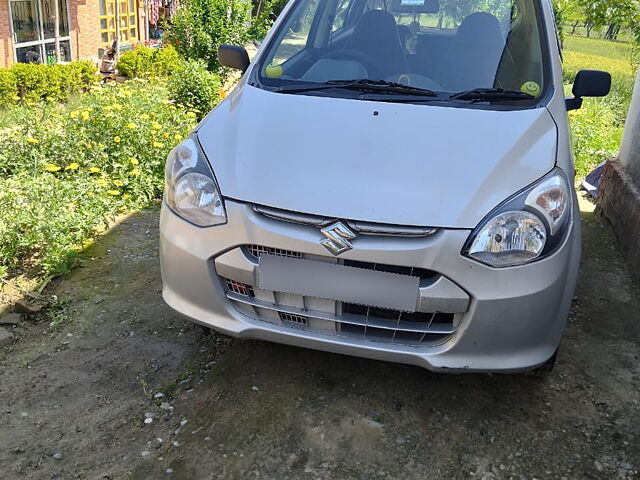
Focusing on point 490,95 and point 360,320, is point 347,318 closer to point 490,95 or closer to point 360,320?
point 360,320

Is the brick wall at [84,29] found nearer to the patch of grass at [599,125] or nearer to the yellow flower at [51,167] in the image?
the yellow flower at [51,167]

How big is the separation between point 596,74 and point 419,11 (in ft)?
3.55

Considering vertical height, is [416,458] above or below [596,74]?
Answer: below

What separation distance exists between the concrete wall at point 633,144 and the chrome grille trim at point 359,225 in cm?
317

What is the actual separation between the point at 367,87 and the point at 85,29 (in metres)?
11.6

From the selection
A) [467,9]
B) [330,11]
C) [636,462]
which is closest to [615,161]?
[467,9]

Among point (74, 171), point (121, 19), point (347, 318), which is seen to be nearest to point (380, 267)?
point (347, 318)

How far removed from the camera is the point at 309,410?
265 centimetres

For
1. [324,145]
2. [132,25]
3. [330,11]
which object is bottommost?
[132,25]

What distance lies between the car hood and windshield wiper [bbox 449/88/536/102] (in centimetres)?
15

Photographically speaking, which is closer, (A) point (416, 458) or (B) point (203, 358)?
→ (A) point (416, 458)

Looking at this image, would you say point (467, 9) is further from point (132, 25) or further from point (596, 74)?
point (132, 25)

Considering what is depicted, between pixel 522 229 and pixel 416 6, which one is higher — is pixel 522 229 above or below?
below

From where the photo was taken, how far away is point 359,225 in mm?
2242
